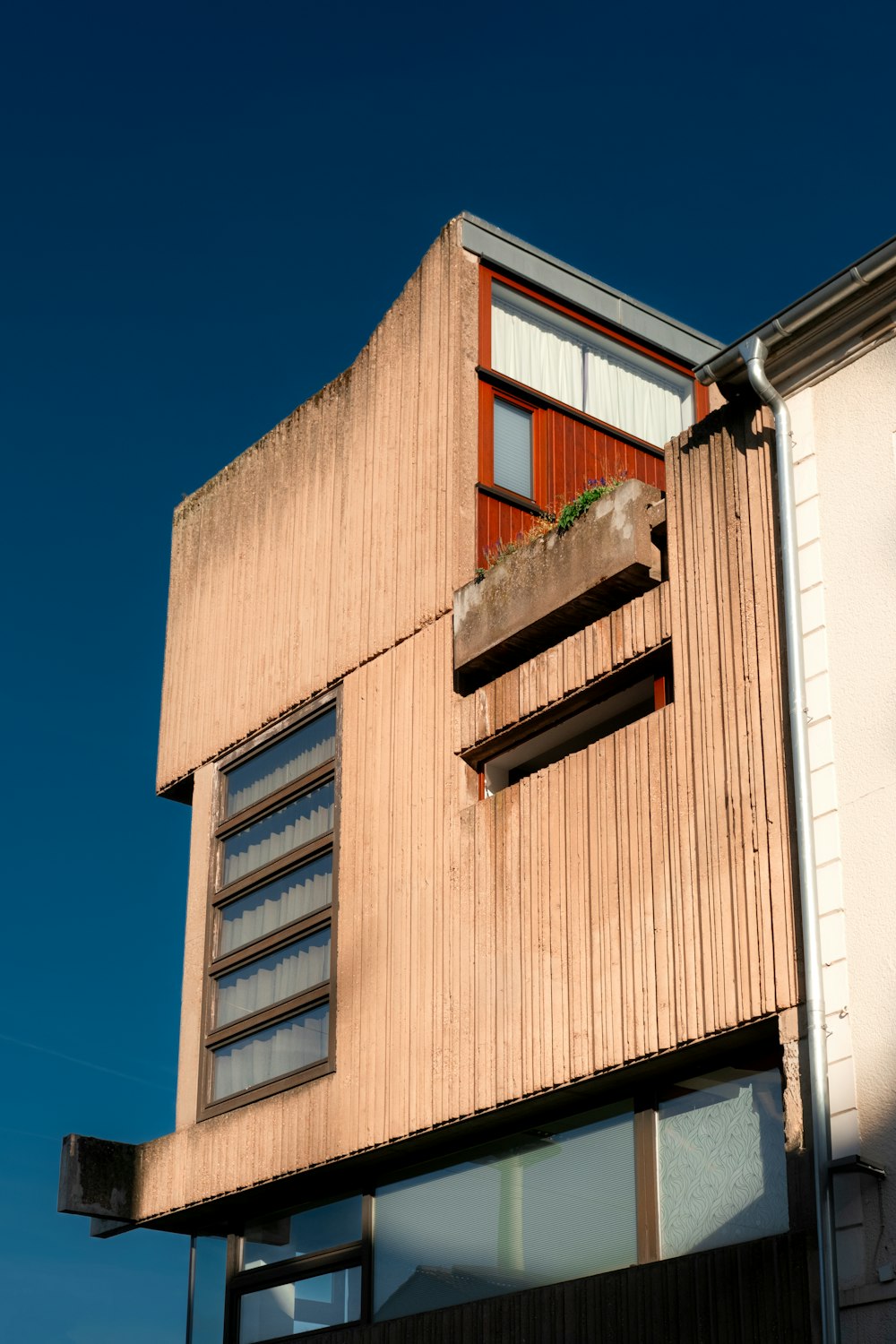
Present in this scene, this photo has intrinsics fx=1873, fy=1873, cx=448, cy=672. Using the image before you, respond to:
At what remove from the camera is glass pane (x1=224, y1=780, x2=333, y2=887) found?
17.6 metres

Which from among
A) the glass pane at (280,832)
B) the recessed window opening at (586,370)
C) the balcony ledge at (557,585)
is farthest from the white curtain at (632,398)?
the glass pane at (280,832)

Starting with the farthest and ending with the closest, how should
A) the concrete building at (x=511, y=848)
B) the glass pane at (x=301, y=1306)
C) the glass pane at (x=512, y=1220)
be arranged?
the glass pane at (x=301, y=1306) < the glass pane at (x=512, y=1220) < the concrete building at (x=511, y=848)

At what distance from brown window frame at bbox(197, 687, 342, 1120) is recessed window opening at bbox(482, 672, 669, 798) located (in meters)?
1.90

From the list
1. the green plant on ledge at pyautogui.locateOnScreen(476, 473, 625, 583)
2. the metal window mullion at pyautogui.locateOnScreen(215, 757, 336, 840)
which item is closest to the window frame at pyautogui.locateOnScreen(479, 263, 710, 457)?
the green plant on ledge at pyautogui.locateOnScreen(476, 473, 625, 583)

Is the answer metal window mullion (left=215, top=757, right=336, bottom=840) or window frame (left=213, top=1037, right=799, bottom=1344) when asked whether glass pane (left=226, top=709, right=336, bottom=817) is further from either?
window frame (left=213, top=1037, right=799, bottom=1344)

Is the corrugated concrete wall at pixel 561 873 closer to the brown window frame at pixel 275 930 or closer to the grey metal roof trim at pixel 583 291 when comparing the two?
the brown window frame at pixel 275 930

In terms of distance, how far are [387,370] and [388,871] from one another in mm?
5167

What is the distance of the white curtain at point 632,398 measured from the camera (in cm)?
1902

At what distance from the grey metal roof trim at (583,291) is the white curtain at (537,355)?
16.3 inches

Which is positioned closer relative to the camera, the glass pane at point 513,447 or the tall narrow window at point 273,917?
the tall narrow window at point 273,917

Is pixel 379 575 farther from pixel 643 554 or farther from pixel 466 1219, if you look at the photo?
pixel 466 1219

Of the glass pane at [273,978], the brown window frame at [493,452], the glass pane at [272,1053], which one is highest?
the brown window frame at [493,452]

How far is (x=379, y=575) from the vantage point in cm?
1766

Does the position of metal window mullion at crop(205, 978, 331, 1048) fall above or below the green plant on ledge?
below
